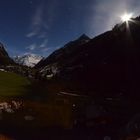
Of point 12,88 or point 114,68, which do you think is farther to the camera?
point 114,68

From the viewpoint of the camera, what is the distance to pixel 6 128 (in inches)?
1309

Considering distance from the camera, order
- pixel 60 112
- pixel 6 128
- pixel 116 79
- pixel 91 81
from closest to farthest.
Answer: pixel 6 128
pixel 60 112
pixel 116 79
pixel 91 81

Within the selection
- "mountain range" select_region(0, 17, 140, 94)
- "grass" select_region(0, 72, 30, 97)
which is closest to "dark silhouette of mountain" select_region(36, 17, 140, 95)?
"mountain range" select_region(0, 17, 140, 94)

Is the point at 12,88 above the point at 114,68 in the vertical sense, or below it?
below

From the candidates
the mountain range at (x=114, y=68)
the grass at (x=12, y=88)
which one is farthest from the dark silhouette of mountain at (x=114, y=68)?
the grass at (x=12, y=88)

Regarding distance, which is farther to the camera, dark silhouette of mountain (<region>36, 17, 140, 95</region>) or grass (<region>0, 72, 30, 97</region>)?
dark silhouette of mountain (<region>36, 17, 140, 95</region>)

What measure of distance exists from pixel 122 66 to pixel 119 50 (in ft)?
54.2

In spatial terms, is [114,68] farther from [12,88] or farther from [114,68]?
[12,88]

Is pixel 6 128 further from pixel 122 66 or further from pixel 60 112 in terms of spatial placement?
pixel 122 66

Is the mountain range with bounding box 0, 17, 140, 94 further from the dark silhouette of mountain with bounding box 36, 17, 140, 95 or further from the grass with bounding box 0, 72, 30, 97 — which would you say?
the grass with bounding box 0, 72, 30, 97

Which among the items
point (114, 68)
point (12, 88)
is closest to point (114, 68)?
point (114, 68)

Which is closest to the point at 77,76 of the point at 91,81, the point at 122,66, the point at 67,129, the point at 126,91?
the point at 91,81

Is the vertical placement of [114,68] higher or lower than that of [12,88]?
higher

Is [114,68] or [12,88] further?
[114,68]
